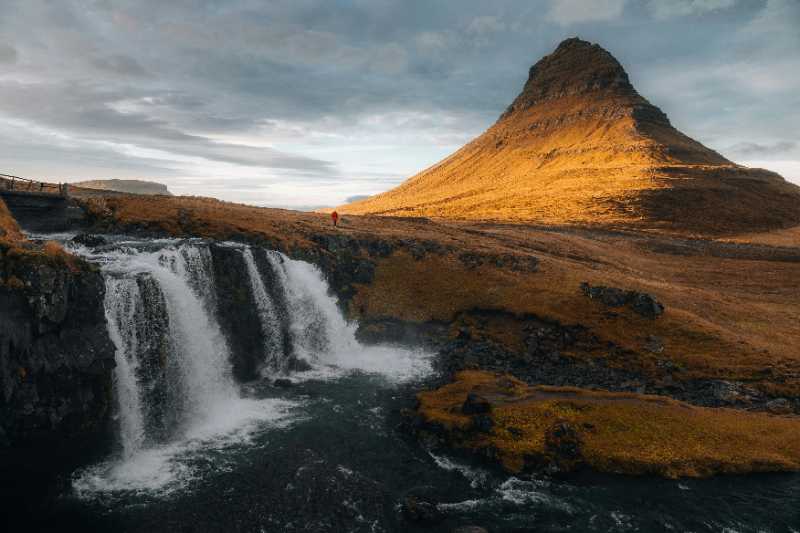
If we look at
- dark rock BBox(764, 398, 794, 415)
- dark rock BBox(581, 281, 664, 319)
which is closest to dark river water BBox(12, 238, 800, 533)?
dark rock BBox(764, 398, 794, 415)

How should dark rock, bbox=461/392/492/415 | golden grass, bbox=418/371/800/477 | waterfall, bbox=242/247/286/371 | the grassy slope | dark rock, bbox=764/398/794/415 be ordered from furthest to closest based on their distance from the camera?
waterfall, bbox=242/247/286/371 < the grassy slope < dark rock, bbox=764/398/794/415 < dark rock, bbox=461/392/492/415 < golden grass, bbox=418/371/800/477

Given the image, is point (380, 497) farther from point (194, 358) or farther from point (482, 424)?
point (194, 358)

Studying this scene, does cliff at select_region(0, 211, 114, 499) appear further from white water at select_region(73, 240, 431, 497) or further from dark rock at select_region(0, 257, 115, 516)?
white water at select_region(73, 240, 431, 497)

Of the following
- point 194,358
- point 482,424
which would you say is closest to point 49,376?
point 194,358

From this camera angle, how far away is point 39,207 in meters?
50.6

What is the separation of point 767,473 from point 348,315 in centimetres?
3702

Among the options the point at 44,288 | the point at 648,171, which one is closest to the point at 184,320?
the point at 44,288

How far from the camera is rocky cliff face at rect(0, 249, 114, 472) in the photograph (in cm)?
2523

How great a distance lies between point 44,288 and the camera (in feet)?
87.1

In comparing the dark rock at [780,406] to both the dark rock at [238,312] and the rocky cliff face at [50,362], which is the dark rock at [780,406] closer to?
the dark rock at [238,312]

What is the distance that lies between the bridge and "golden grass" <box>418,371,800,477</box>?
4283 centimetres

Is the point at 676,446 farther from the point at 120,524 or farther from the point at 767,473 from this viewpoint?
the point at 120,524

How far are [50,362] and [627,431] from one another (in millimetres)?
34441

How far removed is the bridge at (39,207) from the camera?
47781 mm
